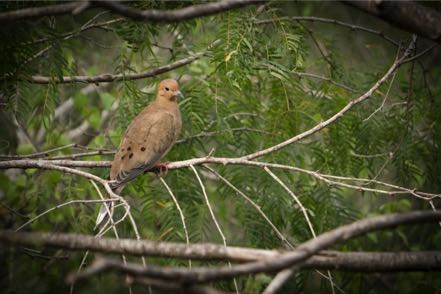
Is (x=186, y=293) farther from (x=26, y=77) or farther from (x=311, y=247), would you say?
(x=26, y=77)

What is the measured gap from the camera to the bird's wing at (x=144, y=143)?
4734 millimetres

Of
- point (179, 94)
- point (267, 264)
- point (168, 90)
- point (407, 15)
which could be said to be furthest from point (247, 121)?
point (267, 264)

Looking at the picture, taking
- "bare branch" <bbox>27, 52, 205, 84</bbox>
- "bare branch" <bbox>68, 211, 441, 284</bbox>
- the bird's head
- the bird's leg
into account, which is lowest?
the bird's leg

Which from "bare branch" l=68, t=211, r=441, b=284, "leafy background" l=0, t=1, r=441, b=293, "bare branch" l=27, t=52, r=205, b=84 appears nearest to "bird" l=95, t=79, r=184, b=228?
"leafy background" l=0, t=1, r=441, b=293

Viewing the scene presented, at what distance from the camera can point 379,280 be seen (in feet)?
20.7

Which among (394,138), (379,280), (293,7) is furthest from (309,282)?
(293,7)

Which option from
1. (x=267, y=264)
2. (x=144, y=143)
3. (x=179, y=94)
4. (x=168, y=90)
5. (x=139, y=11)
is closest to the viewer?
(x=267, y=264)

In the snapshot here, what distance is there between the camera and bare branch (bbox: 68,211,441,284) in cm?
167

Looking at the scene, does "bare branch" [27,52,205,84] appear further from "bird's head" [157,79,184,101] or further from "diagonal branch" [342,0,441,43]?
"diagonal branch" [342,0,441,43]

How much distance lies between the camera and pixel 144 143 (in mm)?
5047

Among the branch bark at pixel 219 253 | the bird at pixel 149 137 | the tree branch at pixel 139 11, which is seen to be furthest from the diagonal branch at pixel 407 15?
the bird at pixel 149 137

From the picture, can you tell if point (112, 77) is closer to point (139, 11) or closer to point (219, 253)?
point (139, 11)

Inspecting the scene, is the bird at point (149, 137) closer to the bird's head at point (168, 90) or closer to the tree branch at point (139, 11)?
the bird's head at point (168, 90)

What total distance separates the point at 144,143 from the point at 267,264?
3.16 m
